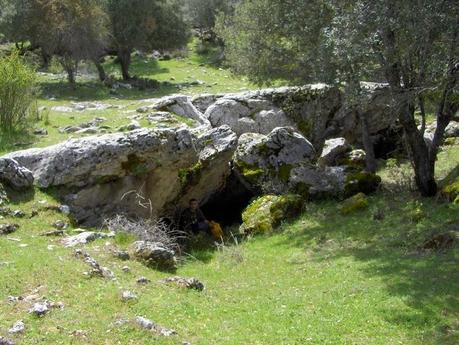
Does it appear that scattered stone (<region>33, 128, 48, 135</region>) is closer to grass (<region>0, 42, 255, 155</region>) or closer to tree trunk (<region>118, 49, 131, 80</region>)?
grass (<region>0, 42, 255, 155</region>)

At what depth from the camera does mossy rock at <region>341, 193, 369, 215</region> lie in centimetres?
1906

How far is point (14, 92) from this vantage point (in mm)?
22297

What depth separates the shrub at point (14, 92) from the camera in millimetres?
21750

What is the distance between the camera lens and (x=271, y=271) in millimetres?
14703

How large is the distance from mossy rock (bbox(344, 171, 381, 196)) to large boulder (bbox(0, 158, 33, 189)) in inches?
432

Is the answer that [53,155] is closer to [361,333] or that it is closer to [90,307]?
[90,307]

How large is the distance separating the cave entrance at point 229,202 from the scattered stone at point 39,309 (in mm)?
12777

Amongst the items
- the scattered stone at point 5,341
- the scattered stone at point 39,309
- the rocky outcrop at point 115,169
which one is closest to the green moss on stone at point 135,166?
the rocky outcrop at point 115,169

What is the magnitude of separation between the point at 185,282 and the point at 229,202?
10712 mm

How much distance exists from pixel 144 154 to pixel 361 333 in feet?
31.4

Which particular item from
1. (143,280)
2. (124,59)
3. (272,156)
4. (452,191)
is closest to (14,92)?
(272,156)

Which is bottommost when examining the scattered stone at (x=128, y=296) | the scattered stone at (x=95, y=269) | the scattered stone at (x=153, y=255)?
the scattered stone at (x=153, y=255)

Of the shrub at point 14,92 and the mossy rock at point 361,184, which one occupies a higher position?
the shrub at point 14,92

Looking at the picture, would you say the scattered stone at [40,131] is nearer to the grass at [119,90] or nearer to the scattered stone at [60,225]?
the grass at [119,90]
